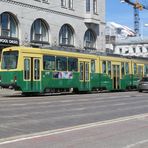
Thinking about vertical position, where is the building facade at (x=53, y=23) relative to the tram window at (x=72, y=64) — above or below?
above

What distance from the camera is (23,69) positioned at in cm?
3203

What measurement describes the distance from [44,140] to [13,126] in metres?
2.96

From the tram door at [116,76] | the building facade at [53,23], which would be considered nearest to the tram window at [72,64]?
the building facade at [53,23]

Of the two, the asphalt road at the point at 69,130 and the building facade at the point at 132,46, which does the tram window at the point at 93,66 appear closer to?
the asphalt road at the point at 69,130

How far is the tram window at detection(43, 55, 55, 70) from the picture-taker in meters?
33.7

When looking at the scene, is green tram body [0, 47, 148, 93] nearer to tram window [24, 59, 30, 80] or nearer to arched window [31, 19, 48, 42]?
tram window [24, 59, 30, 80]

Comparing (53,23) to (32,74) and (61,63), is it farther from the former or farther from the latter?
(32,74)

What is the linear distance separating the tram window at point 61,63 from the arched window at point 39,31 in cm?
→ 1544

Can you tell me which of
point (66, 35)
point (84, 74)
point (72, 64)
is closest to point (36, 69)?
point (72, 64)

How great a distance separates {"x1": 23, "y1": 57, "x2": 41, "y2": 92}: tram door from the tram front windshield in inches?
29.6

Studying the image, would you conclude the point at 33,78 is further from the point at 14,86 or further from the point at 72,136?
the point at 72,136

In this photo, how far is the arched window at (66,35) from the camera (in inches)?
2229

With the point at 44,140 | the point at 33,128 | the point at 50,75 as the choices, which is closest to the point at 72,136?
the point at 44,140

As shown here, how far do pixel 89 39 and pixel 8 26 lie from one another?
683 inches
